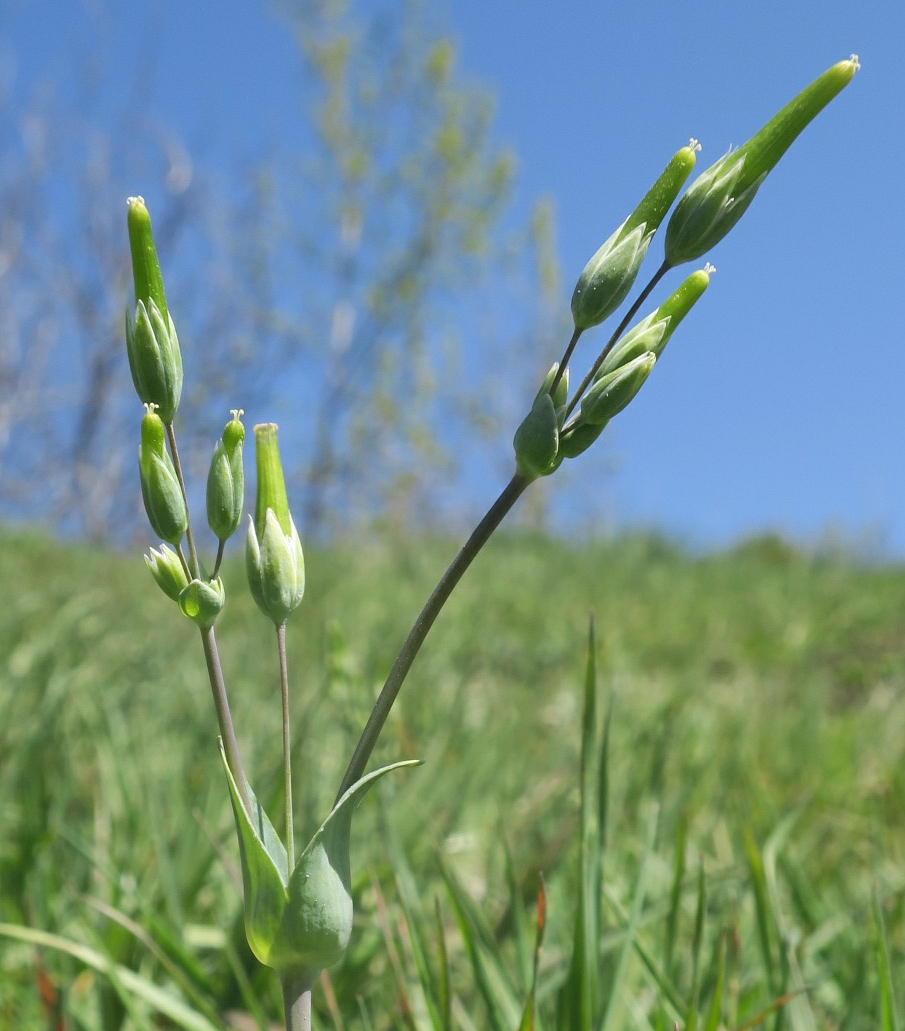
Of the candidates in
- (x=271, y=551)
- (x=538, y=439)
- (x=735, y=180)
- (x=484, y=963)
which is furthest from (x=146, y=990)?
(x=735, y=180)

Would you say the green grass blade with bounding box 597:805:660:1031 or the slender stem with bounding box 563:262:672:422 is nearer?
the slender stem with bounding box 563:262:672:422

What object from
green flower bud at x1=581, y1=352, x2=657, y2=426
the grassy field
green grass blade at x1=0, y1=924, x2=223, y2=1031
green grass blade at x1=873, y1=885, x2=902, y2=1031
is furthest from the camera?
the grassy field

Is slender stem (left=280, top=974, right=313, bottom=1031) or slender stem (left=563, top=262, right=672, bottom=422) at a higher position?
slender stem (left=563, top=262, right=672, bottom=422)

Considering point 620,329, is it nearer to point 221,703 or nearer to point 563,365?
point 563,365

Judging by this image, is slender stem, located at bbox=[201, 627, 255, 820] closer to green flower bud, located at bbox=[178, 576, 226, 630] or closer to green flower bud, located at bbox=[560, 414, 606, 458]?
green flower bud, located at bbox=[178, 576, 226, 630]

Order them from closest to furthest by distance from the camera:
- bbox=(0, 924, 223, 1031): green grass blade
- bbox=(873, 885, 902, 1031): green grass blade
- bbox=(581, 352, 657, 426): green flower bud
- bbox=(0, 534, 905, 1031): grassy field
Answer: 1. bbox=(581, 352, 657, 426): green flower bud
2. bbox=(873, 885, 902, 1031): green grass blade
3. bbox=(0, 924, 223, 1031): green grass blade
4. bbox=(0, 534, 905, 1031): grassy field

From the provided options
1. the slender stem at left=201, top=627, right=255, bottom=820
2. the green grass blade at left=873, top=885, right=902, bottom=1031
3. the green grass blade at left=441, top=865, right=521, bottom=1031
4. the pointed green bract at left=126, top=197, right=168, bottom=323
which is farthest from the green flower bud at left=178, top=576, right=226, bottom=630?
the green grass blade at left=873, top=885, right=902, bottom=1031

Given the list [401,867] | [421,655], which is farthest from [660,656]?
[401,867]
